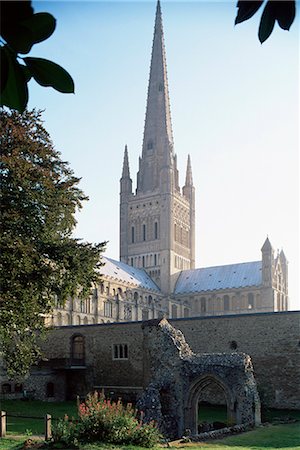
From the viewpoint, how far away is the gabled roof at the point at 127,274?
211ft

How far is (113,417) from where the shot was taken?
15.5 metres

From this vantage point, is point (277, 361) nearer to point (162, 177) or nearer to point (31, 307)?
point (31, 307)

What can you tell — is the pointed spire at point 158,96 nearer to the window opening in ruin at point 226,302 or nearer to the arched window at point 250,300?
the window opening in ruin at point 226,302

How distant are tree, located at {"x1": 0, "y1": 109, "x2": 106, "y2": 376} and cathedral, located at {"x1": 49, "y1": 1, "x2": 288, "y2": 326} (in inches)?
1618

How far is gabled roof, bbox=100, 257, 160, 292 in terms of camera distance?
→ 64438 mm

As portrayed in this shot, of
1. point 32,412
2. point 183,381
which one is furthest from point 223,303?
point 183,381

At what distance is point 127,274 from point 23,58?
223 ft

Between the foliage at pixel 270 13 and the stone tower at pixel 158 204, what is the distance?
72696mm

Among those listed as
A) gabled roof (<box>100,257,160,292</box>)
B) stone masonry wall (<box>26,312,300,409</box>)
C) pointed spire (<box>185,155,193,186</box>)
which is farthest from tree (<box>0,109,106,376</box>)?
pointed spire (<box>185,155,193,186</box>)

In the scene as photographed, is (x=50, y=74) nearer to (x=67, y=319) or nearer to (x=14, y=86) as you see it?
(x=14, y=86)

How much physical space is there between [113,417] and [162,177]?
64547 mm

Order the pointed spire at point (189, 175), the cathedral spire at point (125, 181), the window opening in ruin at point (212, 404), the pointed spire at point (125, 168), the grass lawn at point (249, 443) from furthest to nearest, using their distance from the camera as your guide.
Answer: the pointed spire at point (189, 175) → the pointed spire at point (125, 168) → the cathedral spire at point (125, 181) → the window opening in ruin at point (212, 404) → the grass lawn at point (249, 443)

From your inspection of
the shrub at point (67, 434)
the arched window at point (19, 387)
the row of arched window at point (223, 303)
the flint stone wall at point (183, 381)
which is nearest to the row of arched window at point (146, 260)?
the row of arched window at point (223, 303)

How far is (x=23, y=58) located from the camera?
153 centimetres
